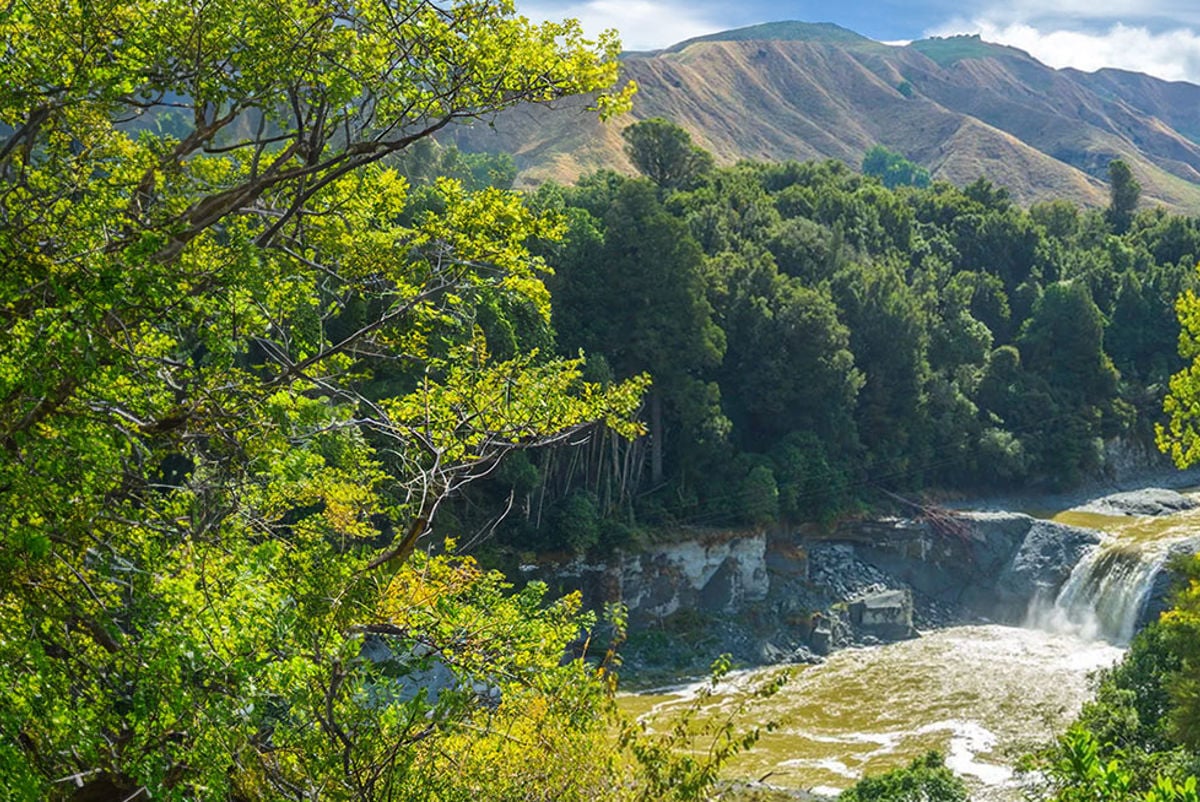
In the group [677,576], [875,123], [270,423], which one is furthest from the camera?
[875,123]

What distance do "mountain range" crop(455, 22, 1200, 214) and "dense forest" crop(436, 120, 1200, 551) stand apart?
35.1m

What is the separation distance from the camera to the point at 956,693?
26.5 meters

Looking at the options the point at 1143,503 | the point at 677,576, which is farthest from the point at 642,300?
the point at 1143,503

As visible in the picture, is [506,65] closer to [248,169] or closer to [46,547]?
[248,169]

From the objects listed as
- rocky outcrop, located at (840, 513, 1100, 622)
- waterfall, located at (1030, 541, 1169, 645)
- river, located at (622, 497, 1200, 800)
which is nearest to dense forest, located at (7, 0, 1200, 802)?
river, located at (622, 497, 1200, 800)

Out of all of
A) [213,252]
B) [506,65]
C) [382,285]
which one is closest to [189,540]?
[213,252]

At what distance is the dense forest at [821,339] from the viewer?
32406 mm

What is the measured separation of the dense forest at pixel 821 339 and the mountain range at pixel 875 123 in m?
35.1

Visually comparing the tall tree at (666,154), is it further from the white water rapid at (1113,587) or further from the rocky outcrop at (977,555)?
the white water rapid at (1113,587)

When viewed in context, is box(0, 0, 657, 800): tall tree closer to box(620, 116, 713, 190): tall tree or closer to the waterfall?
the waterfall

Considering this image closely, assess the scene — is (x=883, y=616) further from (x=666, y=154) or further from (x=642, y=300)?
(x=666, y=154)

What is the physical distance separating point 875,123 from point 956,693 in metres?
127

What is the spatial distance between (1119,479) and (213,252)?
4232 centimetres

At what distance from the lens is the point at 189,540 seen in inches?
269
